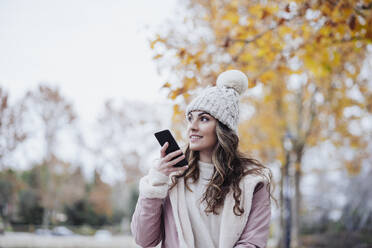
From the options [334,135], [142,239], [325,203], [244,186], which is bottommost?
[325,203]

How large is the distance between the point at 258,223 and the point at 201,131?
675mm

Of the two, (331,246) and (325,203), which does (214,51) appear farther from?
(325,203)

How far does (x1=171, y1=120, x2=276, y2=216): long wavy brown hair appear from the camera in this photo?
2.03 m

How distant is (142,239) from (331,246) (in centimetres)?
1220

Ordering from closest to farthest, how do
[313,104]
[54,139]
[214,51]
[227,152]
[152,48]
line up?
[227,152], [152,48], [214,51], [313,104], [54,139]

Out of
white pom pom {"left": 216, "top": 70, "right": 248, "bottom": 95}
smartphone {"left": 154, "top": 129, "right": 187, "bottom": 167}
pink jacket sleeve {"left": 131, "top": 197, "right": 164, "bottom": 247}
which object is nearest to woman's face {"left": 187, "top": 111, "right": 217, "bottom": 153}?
smartphone {"left": 154, "top": 129, "right": 187, "bottom": 167}

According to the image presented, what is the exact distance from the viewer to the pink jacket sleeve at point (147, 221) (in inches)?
77.1

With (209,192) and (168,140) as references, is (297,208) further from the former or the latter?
(168,140)

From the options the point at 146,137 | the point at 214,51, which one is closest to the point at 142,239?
the point at 214,51

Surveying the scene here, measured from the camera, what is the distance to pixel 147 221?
197 centimetres

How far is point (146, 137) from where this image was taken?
865 inches

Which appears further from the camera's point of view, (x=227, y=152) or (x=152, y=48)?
(x=152, y=48)

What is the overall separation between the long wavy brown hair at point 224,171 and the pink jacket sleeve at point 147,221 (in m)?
0.20

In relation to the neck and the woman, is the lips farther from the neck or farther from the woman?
the neck
